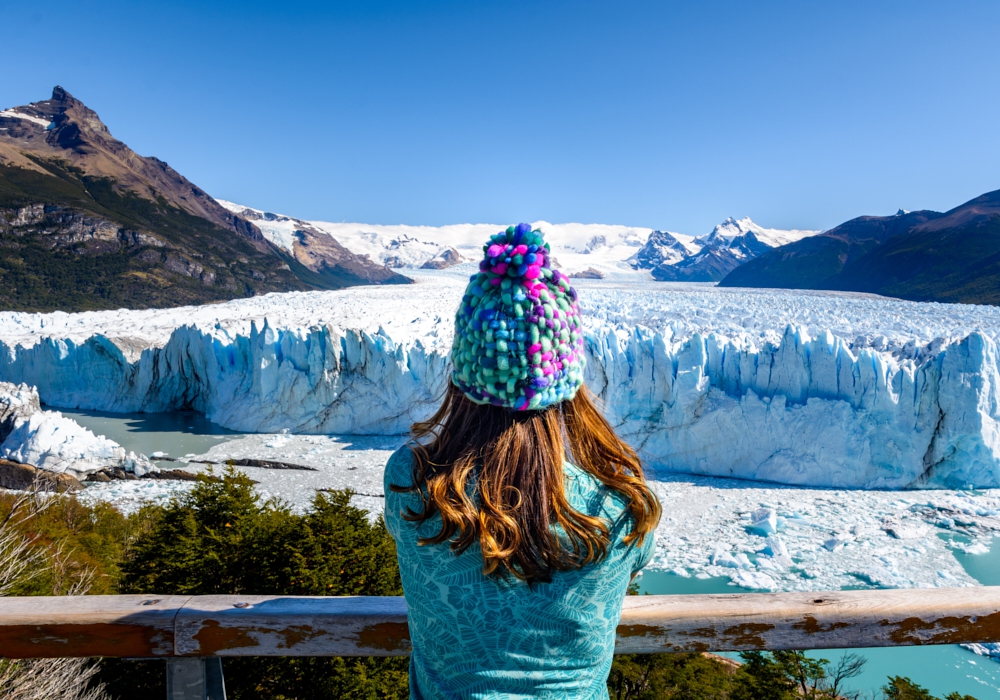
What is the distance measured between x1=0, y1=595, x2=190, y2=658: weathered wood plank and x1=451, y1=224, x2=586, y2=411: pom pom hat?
83 centimetres

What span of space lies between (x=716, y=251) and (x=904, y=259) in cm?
3294

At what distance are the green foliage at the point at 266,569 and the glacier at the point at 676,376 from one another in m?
5.85

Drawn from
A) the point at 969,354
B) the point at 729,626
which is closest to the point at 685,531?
the point at 969,354

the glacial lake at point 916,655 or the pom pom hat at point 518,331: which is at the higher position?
the pom pom hat at point 518,331

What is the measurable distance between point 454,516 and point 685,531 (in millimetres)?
8139

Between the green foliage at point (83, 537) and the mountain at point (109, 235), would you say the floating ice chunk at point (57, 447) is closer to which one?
the green foliage at point (83, 537)

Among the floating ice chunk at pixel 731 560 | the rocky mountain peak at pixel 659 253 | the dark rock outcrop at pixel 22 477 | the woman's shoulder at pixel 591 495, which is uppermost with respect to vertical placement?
the rocky mountain peak at pixel 659 253

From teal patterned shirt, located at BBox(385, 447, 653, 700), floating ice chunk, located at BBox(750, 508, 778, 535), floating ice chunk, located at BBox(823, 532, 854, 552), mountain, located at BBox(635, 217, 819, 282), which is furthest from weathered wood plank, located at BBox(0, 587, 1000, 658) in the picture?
mountain, located at BBox(635, 217, 819, 282)

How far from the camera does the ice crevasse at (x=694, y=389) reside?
9414mm

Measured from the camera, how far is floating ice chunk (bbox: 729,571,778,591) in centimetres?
645

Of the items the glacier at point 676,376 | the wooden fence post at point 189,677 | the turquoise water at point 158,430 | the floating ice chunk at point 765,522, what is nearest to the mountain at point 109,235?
the glacier at point 676,376

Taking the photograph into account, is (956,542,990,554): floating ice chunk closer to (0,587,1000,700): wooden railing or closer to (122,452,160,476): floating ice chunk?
(0,587,1000,700): wooden railing

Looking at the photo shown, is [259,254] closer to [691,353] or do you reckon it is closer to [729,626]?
[691,353]

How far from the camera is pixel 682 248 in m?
83.1
